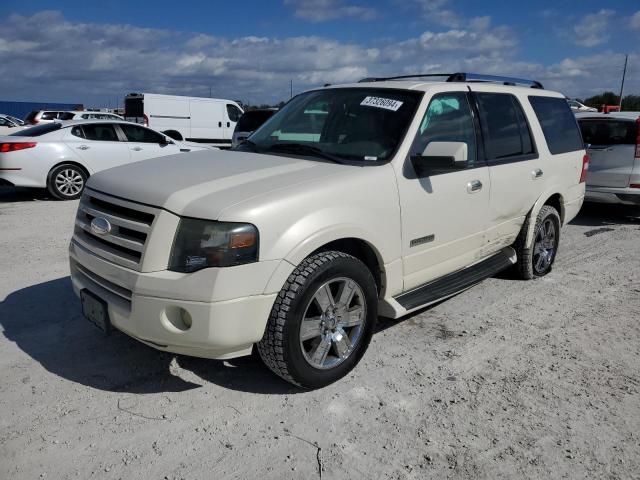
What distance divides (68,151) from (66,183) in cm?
57

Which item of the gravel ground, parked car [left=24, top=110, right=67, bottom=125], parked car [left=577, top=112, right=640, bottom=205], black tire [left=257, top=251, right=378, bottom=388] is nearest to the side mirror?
black tire [left=257, top=251, right=378, bottom=388]

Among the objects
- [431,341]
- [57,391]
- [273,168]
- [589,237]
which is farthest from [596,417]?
[589,237]

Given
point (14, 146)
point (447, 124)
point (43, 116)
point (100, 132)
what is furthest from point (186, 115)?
point (447, 124)

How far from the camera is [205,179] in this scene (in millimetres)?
3119

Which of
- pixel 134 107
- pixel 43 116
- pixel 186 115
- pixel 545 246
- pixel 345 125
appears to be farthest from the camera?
pixel 43 116

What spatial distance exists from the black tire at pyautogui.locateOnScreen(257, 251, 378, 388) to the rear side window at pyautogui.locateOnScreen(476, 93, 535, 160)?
6.02ft

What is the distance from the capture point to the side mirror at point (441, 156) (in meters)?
3.40

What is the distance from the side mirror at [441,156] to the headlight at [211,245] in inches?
53.5

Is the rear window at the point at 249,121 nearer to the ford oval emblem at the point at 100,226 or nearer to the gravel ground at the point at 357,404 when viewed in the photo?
the gravel ground at the point at 357,404

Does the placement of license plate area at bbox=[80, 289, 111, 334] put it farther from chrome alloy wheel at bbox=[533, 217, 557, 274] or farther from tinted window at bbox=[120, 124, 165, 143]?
tinted window at bbox=[120, 124, 165, 143]

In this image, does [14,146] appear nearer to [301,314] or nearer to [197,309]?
[197,309]

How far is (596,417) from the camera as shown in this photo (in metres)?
2.98

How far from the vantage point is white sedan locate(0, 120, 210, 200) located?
30.0 ft

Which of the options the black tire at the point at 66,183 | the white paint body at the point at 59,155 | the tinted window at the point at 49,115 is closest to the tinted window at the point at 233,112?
the tinted window at the point at 49,115
